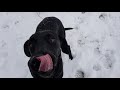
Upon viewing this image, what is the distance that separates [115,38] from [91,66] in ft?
3.10

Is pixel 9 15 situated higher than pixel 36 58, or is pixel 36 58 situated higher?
pixel 9 15

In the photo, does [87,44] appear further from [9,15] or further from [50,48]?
[9,15]

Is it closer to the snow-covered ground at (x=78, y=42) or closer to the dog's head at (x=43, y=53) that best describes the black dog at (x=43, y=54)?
the dog's head at (x=43, y=53)

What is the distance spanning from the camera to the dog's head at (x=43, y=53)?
9.93ft

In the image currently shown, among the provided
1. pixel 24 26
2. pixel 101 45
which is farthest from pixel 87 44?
pixel 24 26

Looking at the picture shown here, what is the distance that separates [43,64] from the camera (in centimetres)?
299

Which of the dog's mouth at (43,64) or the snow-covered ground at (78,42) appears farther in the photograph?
the snow-covered ground at (78,42)

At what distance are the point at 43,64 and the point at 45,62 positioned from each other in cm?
5

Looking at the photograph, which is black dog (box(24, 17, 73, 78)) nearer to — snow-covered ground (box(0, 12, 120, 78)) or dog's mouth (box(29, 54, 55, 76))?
dog's mouth (box(29, 54, 55, 76))

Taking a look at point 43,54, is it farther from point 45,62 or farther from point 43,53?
point 45,62

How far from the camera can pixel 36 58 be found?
9.84 ft

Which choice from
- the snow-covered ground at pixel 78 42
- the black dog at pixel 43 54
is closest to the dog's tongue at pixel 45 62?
the black dog at pixel 43 54

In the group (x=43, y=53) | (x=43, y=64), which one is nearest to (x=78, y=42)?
(x=43, y=53)

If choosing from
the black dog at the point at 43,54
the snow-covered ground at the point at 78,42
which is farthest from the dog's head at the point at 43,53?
the snow-covered ground at the point at 78,42
